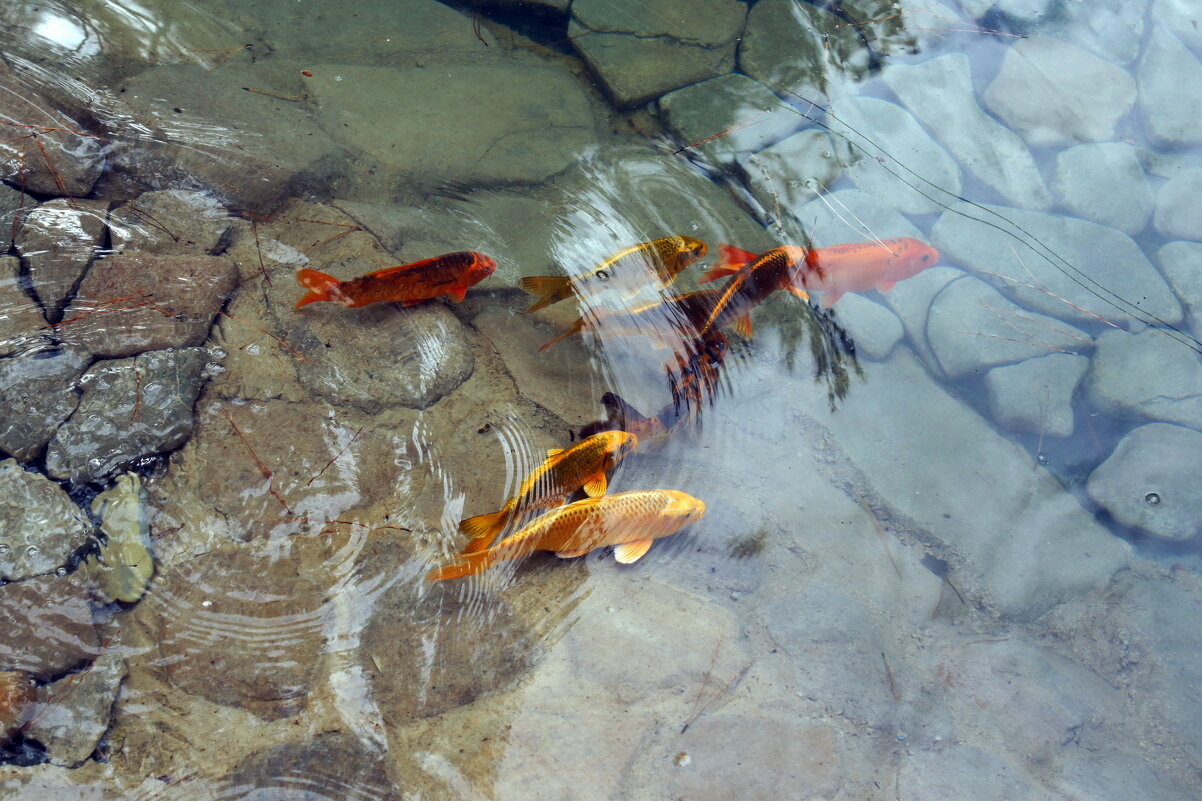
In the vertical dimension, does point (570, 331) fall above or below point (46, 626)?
above

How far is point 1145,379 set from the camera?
4.49 meters

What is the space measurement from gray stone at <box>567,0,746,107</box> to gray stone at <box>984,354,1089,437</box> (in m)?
3.27

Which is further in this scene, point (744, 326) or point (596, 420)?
point (744, 326)

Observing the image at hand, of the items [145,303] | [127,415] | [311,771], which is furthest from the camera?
[145,303]

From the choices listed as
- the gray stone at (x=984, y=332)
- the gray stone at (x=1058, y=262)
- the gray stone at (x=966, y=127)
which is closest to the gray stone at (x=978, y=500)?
the gray stone at (x=984, y=332)

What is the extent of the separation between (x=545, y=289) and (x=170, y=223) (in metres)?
2.24

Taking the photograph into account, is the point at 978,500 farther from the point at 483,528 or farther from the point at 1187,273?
the point at 483,528

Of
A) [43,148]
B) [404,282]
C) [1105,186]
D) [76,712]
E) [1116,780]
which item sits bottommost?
[1116,780]

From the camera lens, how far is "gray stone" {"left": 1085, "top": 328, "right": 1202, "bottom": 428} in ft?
14.5

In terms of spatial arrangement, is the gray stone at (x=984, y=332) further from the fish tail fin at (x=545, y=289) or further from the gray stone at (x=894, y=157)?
the fish tail fin at (x=545, y=289)

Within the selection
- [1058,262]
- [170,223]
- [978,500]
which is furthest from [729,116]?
[170,223]

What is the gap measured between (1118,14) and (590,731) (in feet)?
24.8

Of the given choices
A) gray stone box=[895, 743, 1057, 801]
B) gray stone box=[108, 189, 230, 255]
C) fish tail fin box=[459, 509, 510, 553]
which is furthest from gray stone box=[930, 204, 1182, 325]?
gray stone box=[108, 189, 230, 255]

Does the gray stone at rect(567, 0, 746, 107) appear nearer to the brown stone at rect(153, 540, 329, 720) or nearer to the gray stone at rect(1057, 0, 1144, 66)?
the gray stone at rect(1057, 0, 1144, 66)
